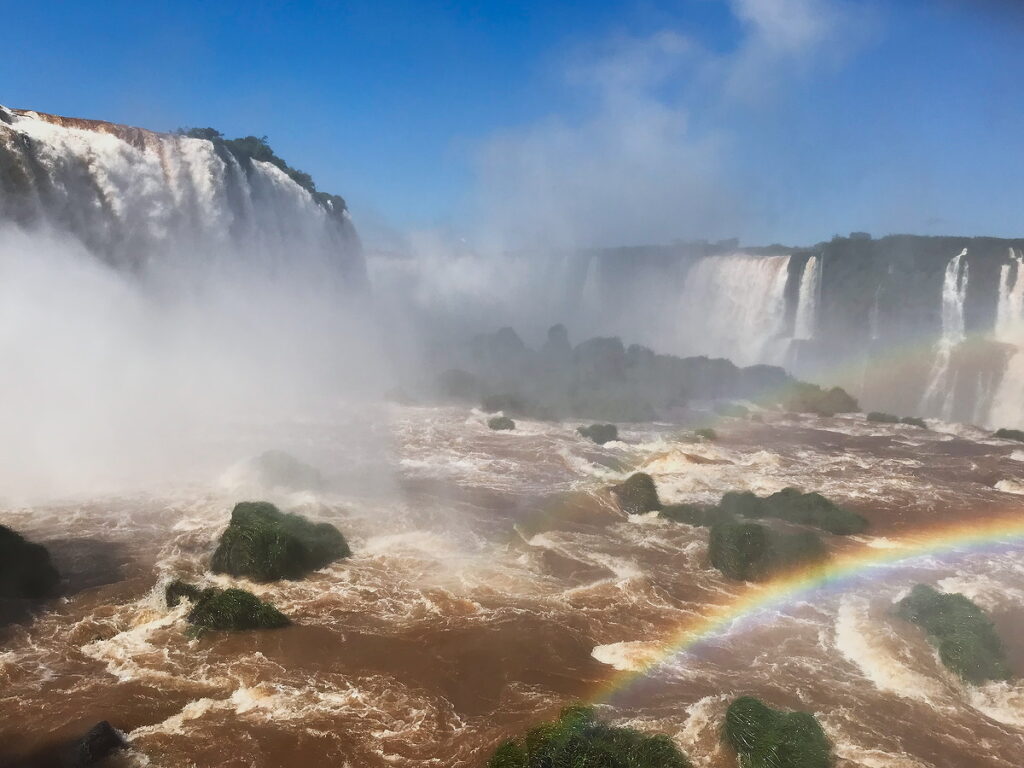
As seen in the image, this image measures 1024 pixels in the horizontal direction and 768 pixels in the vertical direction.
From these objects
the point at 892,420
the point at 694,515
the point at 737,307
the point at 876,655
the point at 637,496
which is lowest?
the point at 876,655

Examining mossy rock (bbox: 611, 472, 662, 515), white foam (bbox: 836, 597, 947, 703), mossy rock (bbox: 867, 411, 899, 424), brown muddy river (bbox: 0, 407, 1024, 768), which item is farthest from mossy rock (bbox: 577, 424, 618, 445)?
mossy rock (bbox: 867, 411, 899, 424)

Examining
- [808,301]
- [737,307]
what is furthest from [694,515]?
[737,307]

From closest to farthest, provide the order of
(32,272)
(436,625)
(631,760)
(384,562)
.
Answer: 1. (631,760)
2. (436,625)
3. (384,562)
4. (32,272)

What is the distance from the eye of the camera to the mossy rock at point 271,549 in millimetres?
10289

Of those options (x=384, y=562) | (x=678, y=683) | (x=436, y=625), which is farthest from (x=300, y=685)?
(x=678, y=683)

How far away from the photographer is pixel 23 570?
9.31 m

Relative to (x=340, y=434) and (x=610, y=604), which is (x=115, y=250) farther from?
(x=610, y=604)

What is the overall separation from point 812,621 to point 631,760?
5.16m

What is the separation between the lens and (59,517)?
40.6 feet

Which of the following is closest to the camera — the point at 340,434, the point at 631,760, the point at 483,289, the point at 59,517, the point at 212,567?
the point at 631,760

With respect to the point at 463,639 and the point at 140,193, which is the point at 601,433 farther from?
the point at 140,193

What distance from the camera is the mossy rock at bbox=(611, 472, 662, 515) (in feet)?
48.5

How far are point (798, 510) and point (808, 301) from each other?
29709 mm

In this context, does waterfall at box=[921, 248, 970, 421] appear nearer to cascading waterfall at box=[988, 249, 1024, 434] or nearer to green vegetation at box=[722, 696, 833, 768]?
cascading waterfall at box=[988, 249, 1024, 434]
